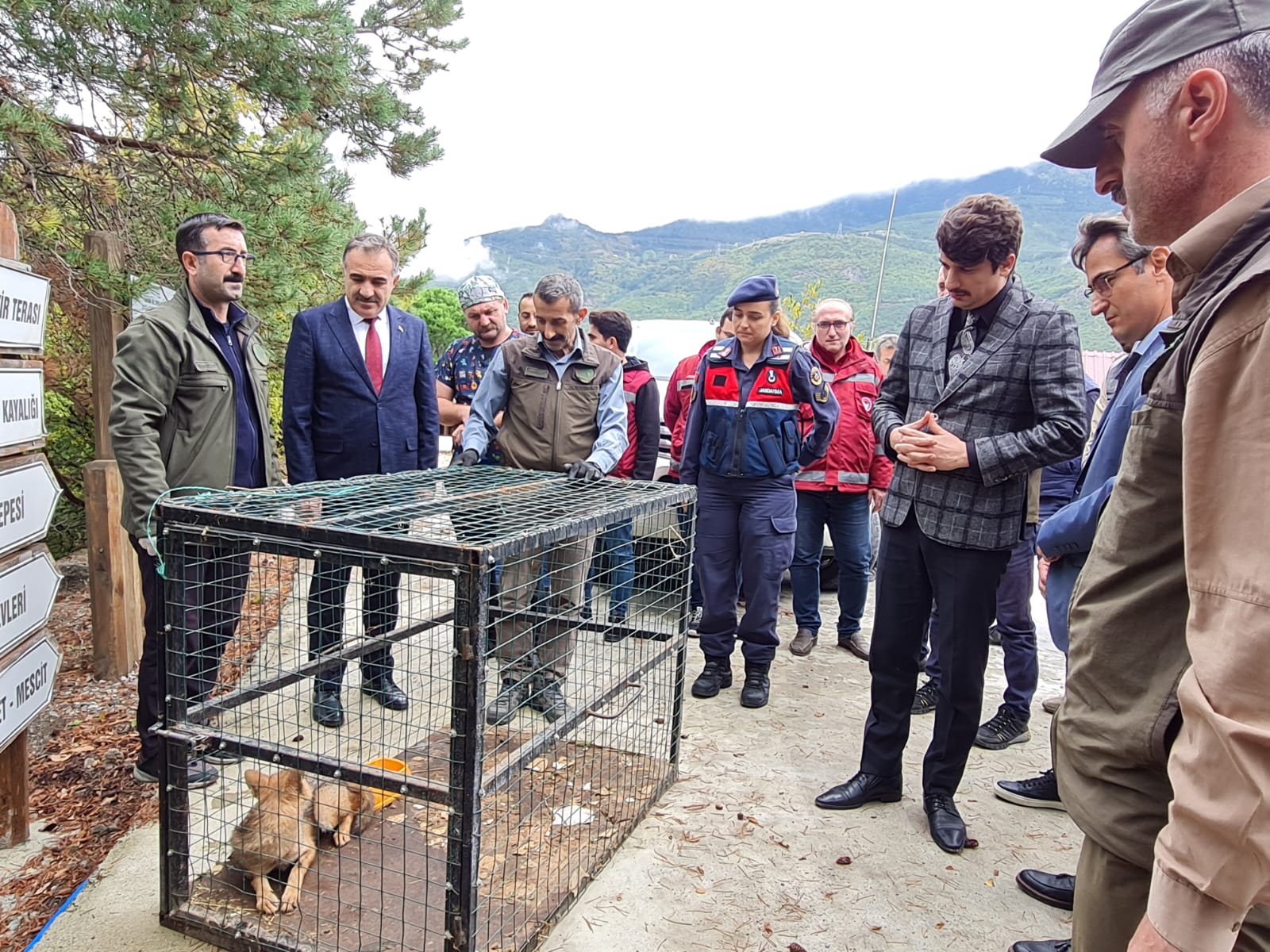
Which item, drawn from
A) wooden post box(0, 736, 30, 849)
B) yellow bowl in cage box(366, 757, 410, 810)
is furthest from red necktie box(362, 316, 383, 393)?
wooden post box(0, 736, 30, 849)

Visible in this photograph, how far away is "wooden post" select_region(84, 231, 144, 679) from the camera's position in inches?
153

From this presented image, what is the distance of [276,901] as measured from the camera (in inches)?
89.7

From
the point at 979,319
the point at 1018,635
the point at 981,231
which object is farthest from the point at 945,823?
the point at 981,231

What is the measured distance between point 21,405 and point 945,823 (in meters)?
3.25

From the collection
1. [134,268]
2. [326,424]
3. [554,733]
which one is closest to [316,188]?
[134,268]

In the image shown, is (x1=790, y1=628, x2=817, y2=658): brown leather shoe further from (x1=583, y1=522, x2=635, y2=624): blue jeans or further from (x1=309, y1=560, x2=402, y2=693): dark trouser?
(x1=309, y1=560, x2=402, y2=693): dark trouser

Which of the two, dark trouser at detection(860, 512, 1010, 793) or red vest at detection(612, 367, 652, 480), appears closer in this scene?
dark trouser at detection(860, 512, 1010, 793)

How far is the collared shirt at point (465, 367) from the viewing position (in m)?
5.01

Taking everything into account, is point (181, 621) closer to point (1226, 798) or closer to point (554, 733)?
point (554, 733)

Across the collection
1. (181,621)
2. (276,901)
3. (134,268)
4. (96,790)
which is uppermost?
(134,268)

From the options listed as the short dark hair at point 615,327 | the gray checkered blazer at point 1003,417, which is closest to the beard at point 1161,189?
the gray checkered blazer at point 1003,417

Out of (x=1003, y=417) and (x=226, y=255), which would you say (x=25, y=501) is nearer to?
(x=226, y=255)

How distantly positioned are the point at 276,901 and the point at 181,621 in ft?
2.69

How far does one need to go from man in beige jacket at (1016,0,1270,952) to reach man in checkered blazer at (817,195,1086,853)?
1.32 meters
